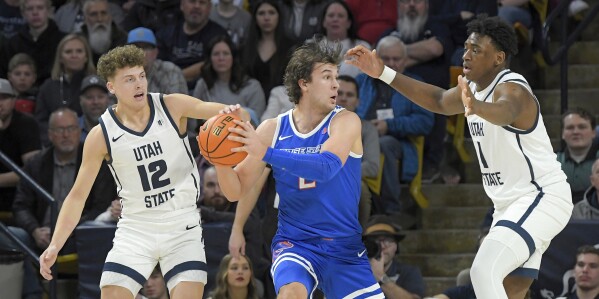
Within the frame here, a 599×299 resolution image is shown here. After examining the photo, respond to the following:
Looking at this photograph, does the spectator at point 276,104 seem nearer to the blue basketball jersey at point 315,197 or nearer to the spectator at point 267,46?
the spectator at point 267,46

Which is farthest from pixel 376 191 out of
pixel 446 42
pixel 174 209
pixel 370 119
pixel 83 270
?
pixel 174 209

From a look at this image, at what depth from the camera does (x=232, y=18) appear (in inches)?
534

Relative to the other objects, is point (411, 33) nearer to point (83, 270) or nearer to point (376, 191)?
point (376, 191)

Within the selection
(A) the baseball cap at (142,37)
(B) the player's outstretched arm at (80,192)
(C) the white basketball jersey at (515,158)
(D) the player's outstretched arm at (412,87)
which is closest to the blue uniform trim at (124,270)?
(B) the player's outstretched arm at (80,192)

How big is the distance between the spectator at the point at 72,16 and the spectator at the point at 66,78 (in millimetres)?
1039

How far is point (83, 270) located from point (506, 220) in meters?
4.34

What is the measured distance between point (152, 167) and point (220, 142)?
1.29m

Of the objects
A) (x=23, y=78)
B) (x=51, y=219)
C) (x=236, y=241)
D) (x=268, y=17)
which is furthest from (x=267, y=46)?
(x=236, y=241)

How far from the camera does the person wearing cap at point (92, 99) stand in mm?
12125

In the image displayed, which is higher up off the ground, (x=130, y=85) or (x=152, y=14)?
(x=152, y=14)

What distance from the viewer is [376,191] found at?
37.8 ft

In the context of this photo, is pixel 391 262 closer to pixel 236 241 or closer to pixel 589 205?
pixel 589 205

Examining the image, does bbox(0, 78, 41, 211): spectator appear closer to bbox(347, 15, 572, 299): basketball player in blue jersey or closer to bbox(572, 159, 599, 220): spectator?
bbox(572, 159, 599, 220): spectator

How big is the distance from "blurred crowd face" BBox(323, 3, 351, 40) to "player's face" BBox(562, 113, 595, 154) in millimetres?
2705
